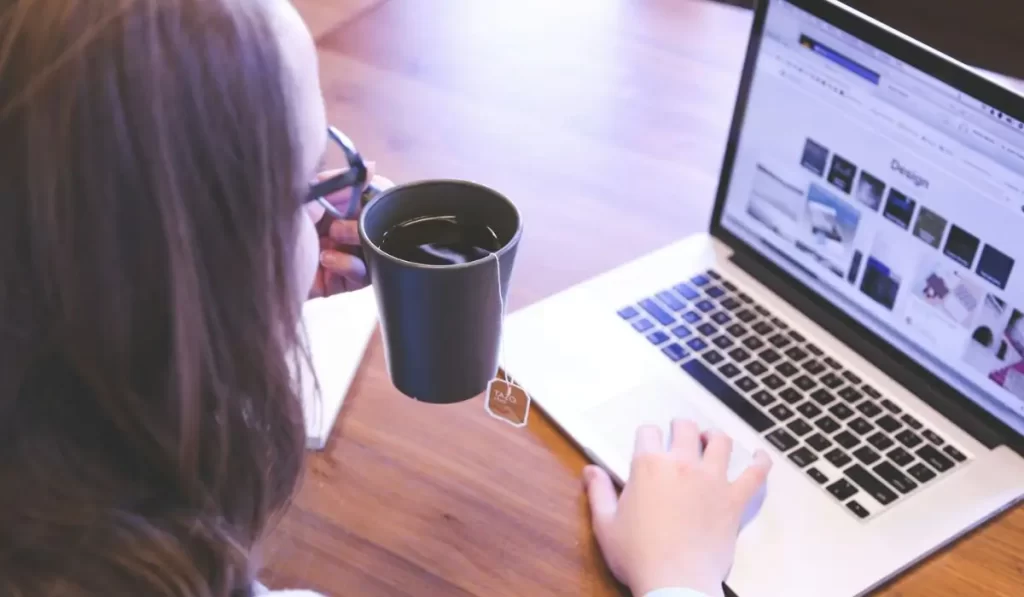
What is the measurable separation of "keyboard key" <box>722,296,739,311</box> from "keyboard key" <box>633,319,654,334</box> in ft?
0.25

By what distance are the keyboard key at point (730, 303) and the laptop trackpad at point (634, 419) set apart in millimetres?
113

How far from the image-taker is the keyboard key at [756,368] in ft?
2.48

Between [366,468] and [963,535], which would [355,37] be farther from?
[963,535]

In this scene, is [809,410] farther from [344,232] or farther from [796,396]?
[344,232]

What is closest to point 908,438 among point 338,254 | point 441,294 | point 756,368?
point 756,368

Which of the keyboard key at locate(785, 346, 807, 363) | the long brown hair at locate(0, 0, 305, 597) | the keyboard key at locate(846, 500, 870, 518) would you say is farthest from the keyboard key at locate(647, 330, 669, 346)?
the long brown hair at locate(0, 0, 305, 597)

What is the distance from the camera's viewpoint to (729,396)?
2.41ft

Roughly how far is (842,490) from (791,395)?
0.33 feet

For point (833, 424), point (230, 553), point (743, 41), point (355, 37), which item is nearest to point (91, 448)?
point (230, 553)

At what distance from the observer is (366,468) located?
688mm

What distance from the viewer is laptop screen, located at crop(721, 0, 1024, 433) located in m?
0.66

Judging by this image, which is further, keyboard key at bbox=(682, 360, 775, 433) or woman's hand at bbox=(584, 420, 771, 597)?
keyboard key at bbox=(682, 360, 775, 433)

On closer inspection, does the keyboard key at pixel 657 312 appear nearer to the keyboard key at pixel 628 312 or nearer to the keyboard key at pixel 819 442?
the keyboard key at pixel 628 312

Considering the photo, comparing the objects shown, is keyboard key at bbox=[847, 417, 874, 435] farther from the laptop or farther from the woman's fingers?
the woman's fingers
